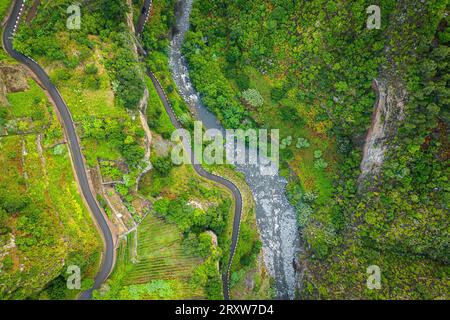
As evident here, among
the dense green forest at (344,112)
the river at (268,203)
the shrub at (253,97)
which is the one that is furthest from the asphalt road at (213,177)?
the shrub at (253,97)

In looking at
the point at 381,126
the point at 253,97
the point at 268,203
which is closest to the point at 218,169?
the point at 268,203

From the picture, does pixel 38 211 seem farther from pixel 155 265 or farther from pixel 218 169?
pixel 218 169

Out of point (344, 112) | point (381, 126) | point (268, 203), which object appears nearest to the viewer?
point (381, 126)

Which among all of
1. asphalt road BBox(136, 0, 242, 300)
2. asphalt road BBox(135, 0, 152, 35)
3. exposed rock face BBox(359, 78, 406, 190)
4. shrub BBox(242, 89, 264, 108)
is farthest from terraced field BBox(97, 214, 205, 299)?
asphalt road BBox(135, 0, 152, 35)

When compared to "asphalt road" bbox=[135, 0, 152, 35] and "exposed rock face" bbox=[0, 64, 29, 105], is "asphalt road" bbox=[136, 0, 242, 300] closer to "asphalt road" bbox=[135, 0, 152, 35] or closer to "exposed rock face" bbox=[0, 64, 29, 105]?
"asphalt road" bbox=[135, 0, 152, 35]

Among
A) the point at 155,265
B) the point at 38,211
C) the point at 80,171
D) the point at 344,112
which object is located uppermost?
the point at 344,112

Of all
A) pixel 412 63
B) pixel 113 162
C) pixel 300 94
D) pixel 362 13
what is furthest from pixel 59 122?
pixel 412 63

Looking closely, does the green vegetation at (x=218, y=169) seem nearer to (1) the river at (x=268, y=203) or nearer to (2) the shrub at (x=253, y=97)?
(1) the river at (x=268, y=203)

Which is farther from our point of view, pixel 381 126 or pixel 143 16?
pixel 143 16
